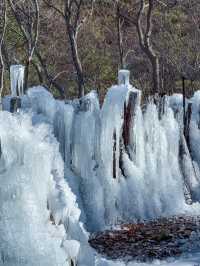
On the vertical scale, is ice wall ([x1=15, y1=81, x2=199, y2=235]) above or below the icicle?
below

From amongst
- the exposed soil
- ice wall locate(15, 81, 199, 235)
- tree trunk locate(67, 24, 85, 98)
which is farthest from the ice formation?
tree trunk locate(67, 24, 85, 98)

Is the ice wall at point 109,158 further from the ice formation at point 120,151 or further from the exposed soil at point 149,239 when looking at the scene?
the exposed soil at point 149,239

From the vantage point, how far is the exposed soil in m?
7.75

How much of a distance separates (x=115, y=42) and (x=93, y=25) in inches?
74.4

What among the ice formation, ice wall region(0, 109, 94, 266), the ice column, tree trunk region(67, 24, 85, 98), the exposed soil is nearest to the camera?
ice wall region(0, 109, 94, 266)

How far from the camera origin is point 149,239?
8.37 metres

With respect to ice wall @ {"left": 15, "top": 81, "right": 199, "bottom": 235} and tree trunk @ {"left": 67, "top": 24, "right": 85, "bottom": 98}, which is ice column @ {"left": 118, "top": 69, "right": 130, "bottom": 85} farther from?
tree trunk @ {"left": 67, "top": 24, "right": 85, "bottom": 98}

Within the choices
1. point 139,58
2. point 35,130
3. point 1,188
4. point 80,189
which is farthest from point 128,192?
point 139,58

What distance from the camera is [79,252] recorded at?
578 cm

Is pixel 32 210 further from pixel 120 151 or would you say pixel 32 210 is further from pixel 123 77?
pixel 123 77

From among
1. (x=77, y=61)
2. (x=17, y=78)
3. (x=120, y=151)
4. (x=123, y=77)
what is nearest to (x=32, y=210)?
(x=120, y=151)

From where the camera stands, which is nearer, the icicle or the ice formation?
the ice formation

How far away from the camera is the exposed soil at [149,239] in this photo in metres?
7.75

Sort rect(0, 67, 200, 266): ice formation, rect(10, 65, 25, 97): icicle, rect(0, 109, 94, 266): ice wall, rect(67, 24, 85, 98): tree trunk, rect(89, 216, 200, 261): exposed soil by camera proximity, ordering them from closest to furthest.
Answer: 1. rect(0, 109, 94, 266): ice wall
2. rect(89, 216, 200, 261): exposed soil
3. rect(0, 67, 200, 266): ice formation
4. rect(10, 65, 25, 97): icicle
5. rect(67, 24, 85, 98): tree trunk
